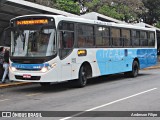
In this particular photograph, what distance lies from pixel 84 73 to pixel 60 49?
7.33 feet

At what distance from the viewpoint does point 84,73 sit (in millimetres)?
15781

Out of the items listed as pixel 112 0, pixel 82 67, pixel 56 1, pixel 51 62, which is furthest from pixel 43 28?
pixel 112 0

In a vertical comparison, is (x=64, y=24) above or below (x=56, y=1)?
below

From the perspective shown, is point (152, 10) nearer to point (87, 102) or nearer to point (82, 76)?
point (82, 76)

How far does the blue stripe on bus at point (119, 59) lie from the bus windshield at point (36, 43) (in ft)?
11.7

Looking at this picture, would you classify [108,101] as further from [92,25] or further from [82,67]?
[92,25]

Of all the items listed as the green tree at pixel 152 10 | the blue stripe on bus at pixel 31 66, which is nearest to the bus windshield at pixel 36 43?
the blue stripe on bus at pixel 31 66

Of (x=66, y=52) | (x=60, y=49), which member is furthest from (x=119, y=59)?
(x=60, y=49)

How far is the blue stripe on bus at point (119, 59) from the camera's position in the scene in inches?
679

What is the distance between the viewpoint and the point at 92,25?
54.5ft

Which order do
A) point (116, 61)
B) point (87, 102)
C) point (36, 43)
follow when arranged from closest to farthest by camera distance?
point (87, 102) → point (36, 43) → point (116, 61)

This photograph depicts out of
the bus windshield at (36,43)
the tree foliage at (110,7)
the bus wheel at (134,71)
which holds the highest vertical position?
the tree foliage at (110,7)

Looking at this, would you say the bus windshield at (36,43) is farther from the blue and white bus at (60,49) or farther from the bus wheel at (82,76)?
the bus wheel at (82,76)

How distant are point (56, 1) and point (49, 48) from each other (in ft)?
69.9
